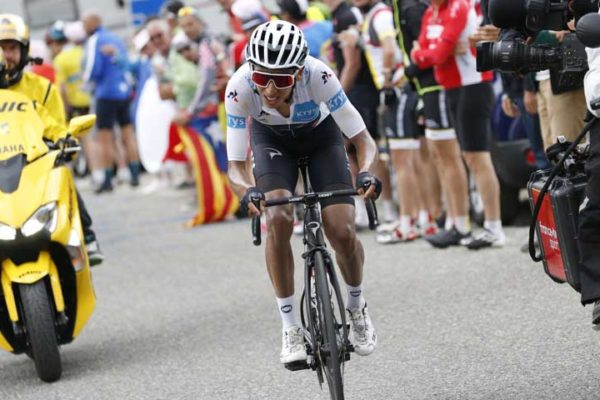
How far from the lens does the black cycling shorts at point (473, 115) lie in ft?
34.2

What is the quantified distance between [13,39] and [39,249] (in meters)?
1.51

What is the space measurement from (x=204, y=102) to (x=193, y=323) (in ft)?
19.7

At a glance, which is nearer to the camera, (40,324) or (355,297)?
(355,297)

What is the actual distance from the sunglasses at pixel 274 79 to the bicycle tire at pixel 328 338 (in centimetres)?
85

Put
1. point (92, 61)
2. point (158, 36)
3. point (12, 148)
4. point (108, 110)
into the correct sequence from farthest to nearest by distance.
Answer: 1. point (108, 110)
2. point (92, 61)
3. point (158, 36)
4. point (12, 148)

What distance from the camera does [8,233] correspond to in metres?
7.55

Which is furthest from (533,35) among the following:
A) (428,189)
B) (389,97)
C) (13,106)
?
(428,189)

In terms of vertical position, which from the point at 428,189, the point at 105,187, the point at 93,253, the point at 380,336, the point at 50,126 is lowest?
the point at 105,187

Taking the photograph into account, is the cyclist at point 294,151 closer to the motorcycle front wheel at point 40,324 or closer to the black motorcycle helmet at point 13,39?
the motorcycle front wheel at point 40,324

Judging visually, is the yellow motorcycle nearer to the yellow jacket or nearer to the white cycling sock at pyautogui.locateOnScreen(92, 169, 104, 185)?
the yellow jacket

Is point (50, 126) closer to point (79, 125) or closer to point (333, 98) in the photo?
point (79, 125)

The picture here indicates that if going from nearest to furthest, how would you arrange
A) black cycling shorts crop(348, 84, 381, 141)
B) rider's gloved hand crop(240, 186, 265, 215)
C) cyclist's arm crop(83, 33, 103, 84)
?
1. rider's gloved hand crop(240, 186, 265, 215)
2. black cycling shorts crop(348, 84, 381, 141)
3. cyclist's arm crop(83, 33, 103, 84)

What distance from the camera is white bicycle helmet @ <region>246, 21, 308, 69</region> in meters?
6.18

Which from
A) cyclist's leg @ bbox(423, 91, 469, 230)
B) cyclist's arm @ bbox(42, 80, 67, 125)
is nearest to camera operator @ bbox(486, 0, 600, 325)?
cyclist's arm @ bbox(42, 80, 67, 125)
